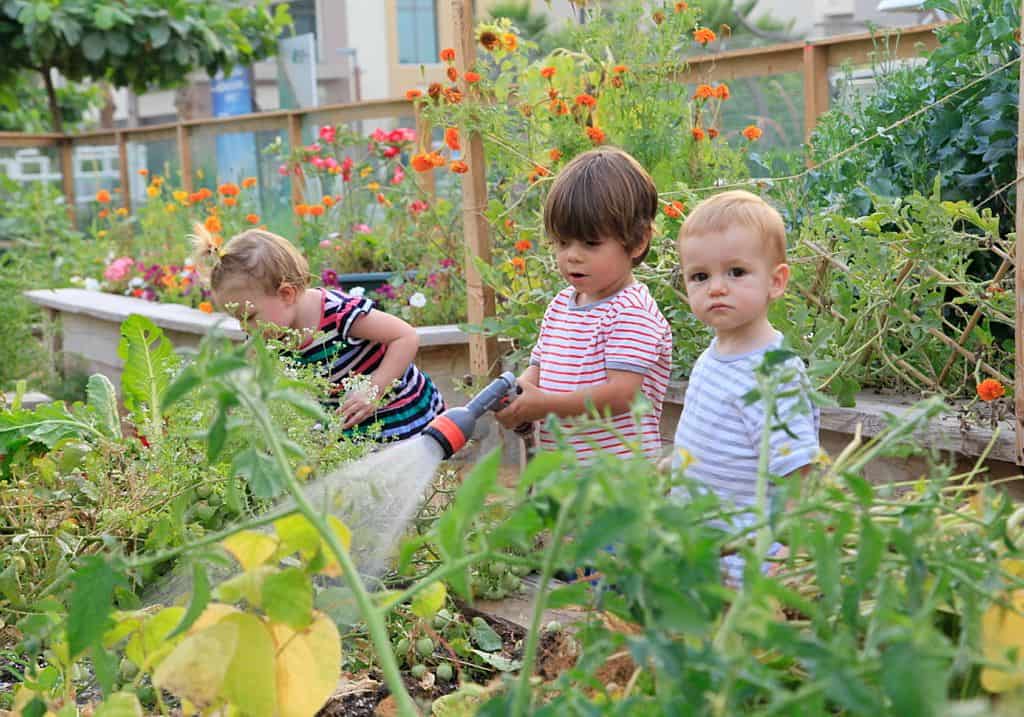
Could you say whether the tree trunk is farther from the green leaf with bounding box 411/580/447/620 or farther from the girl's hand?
the green leaf with bounding box 411/580/447/620

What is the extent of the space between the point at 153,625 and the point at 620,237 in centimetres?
165

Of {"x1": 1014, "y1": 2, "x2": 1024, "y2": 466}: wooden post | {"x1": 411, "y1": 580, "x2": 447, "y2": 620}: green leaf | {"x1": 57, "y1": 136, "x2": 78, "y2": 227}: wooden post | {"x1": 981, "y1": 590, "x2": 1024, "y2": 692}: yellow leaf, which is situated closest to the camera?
{"x1": 981, "y1": 590, "x2": 1024, "y2": 692}: yellow leaf

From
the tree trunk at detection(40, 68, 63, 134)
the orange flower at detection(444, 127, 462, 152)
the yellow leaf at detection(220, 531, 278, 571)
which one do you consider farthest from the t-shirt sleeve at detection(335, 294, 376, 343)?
the tree trunk at detection(40, 68, 63, 134)

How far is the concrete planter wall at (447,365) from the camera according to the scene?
2.99m

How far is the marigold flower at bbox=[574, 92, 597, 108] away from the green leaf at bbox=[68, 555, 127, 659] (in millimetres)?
3270

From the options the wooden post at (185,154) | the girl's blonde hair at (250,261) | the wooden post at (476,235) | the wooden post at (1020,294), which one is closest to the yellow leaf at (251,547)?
the wooden post at (1020,294)

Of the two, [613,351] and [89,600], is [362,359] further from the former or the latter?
[89,600]

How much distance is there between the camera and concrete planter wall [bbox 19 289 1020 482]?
2988 millimetres

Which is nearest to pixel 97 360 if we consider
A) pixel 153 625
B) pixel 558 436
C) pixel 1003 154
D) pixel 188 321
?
→ pixel 188 321

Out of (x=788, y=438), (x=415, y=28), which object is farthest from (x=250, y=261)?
(x=415, y=28)

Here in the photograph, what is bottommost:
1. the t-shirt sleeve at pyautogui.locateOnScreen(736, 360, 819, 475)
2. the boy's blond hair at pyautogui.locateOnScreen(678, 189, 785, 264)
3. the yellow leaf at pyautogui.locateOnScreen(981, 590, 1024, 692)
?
the t-shirt sleeve at pyautogui.locateOnScreen(736, 360, 819, 475)

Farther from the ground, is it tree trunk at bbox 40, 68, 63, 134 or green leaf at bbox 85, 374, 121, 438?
tree trunk at bbox 40, 68, 63, 134

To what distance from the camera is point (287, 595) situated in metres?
1.25

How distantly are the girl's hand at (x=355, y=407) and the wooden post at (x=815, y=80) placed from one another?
274 centimetres
